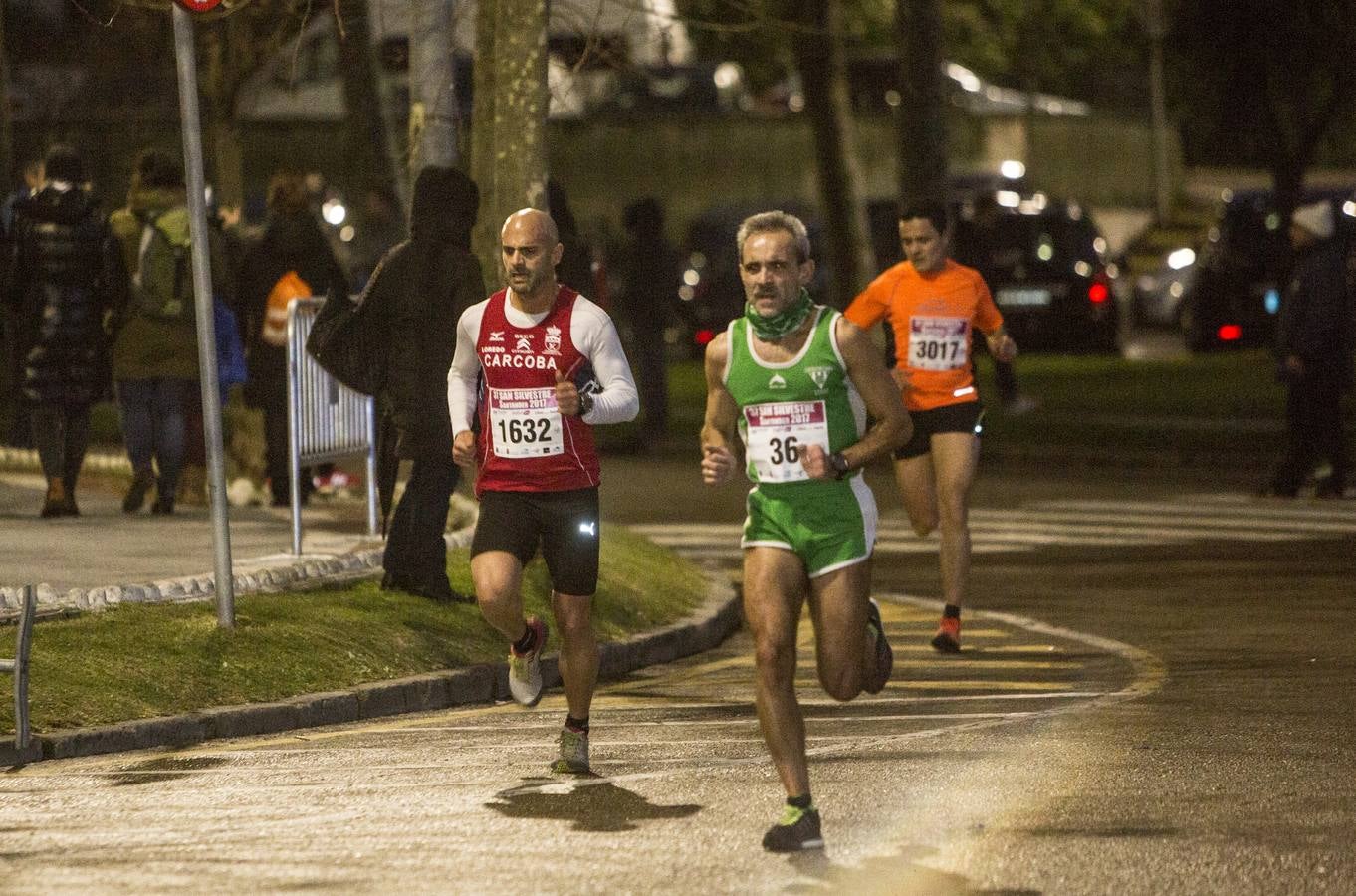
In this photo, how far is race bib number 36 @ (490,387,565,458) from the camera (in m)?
9.35

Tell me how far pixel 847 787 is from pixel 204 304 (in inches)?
155

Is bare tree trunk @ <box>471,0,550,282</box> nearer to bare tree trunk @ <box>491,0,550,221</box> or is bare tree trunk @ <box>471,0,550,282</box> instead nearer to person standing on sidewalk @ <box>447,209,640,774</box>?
bare tree trunk @ <box>491,0,550,221</box>

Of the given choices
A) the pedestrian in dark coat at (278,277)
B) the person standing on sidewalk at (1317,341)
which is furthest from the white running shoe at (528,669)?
the person standing on sidewalk at (1317,341)

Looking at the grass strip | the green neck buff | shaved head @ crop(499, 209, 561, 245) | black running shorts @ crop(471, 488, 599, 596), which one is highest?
shaved head @ crop(499, 209, 561, 245)

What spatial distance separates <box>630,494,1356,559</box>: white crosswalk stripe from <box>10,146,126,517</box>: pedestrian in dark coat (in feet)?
12.8

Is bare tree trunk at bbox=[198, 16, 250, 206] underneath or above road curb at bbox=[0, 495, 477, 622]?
above

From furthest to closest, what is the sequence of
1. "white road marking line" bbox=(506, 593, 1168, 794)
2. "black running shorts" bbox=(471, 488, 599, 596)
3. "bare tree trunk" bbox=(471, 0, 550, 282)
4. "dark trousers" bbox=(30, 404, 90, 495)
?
"dark trousers" bbox=(30, 404, 90, 495), "bare tree trunk" bbox=(471, 0, 550, 282), "black running shorts" bbox=(471, 488, 599, 596), "white road marking line" bbox=(506, 593, 1168, 794)

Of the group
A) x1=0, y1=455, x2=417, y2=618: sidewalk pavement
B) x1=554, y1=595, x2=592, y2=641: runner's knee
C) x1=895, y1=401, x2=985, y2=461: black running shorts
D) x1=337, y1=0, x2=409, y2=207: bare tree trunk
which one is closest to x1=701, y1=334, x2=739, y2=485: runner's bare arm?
x1=554, y1=595, x2=592, y2=641: runner's knee

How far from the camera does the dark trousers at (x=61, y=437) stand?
15414 mm

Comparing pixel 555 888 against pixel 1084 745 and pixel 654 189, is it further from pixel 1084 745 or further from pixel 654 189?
pixel 654 189

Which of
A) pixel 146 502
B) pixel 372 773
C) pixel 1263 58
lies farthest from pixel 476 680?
pixel 1263 58

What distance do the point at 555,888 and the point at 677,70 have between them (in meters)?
45.3

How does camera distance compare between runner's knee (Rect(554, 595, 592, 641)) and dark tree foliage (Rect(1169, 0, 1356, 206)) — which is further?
dark tree foliage (Rect(1169, 0, 1356, 206))

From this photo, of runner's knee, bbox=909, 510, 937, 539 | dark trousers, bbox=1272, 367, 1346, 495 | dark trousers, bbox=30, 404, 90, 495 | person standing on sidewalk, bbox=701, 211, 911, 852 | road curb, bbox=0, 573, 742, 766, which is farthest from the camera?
dark trousers, bbox=1272, 367, 1346, 495
